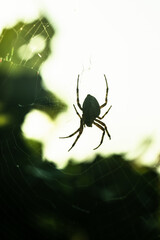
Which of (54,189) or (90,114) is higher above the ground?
(90,114)

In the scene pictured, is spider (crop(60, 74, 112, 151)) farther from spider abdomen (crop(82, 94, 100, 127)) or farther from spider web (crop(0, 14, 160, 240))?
spider web (crop(0, 14, 160, 240))

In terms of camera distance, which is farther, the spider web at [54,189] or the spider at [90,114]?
the spider at [90,114]

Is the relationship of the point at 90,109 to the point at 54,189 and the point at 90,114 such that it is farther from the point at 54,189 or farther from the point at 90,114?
the point at 54,189

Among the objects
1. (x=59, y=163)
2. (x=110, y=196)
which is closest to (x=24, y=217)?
(x=59, y=163)

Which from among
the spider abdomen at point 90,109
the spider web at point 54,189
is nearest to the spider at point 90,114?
the spider abdomen at point 90,109

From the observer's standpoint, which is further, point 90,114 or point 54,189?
point 54,189

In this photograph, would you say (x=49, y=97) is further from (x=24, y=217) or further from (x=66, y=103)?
(x=24, y=217)

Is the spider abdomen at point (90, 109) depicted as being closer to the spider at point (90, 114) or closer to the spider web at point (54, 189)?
the spider at point (90, 114)

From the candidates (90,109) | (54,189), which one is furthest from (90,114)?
(54,189)
